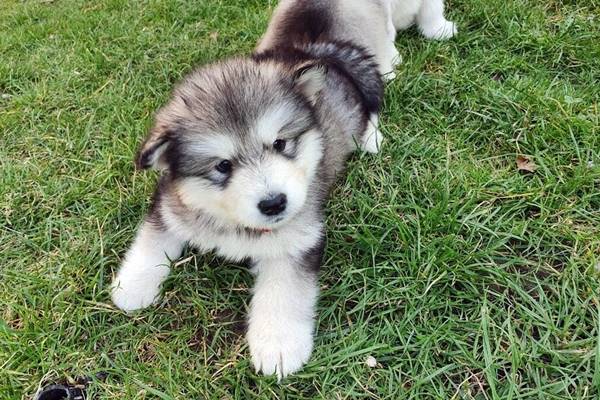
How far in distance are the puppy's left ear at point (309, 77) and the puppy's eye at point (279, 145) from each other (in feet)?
1.11

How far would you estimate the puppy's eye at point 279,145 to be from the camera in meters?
2.64

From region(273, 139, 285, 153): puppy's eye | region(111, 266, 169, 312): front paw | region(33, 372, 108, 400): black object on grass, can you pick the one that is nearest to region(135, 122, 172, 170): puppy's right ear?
region(273, 139, 285, 153): puppy's eye

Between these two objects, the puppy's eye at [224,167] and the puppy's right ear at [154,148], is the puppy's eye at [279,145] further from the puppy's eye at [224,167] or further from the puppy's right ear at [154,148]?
the puppy's right ear at [154,148]

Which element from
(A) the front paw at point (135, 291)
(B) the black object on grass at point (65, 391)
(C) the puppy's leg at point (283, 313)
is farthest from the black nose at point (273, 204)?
(B) the black object on grass at point (65, 391)

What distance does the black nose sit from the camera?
247 cm

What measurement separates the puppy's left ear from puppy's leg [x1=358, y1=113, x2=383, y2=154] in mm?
777

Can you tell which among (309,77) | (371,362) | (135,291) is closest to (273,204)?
(309,77)

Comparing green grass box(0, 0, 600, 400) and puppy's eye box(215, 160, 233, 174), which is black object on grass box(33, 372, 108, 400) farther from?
puppy's eye box(215, 160, 233, 174)

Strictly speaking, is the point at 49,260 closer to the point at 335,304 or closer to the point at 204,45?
the point at 335,304

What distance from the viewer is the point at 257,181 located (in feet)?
8.14

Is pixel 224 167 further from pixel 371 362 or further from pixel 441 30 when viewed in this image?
pixel 441 30

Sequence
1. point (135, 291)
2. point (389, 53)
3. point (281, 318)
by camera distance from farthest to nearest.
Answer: point (389, 53) < point (135, 291) < point (281, 318)

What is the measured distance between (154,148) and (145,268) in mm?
787

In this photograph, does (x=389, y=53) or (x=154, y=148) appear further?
(x=389, y=53)
